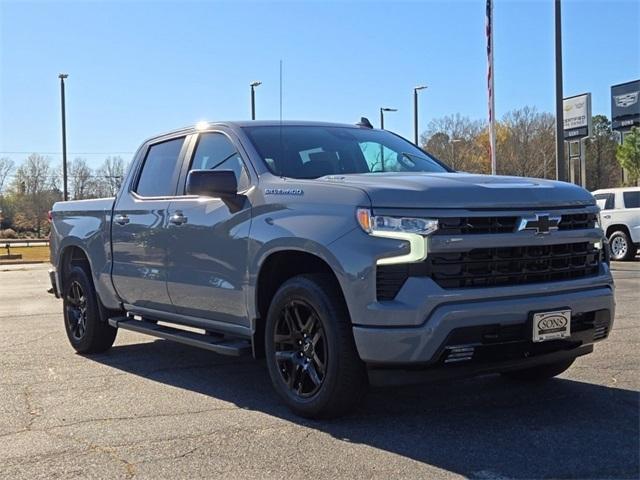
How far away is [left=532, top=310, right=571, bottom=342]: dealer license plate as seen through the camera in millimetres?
4238

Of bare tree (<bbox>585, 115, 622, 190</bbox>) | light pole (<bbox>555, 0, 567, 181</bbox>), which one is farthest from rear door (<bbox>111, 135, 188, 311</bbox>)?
bare tree (<bbox>585, 115, 622, 190</bbox>)

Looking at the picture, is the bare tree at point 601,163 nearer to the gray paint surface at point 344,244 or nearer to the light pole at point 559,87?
the light pole at point 559,87

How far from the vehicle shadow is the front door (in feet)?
2.15

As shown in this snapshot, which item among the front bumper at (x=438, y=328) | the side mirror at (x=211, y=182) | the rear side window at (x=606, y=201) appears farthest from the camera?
the rear side window at (x=606, y=201)

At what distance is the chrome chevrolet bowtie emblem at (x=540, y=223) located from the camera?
14.2 feet

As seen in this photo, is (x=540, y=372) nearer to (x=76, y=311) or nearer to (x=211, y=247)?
(x=211, y=247)

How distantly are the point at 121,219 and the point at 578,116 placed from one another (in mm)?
22677

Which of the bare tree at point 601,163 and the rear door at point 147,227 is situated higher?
the bare tree at point 601,163

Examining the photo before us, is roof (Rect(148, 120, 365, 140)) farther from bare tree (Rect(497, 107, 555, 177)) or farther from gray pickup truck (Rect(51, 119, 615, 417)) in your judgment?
bare tree (Rect(497, 107, 555, 177))

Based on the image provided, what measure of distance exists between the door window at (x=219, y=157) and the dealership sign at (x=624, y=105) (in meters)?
58.2

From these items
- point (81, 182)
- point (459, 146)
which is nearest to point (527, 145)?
point (459, 146)

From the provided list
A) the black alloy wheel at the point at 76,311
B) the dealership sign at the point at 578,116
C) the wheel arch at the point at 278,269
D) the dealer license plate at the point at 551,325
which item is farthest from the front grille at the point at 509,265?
the dealership sign at the point at 578,116

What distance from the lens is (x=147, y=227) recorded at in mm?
6113

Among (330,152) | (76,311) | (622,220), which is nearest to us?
(330,152)
